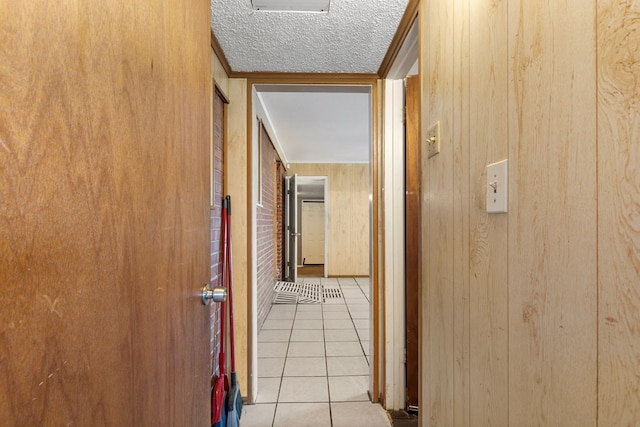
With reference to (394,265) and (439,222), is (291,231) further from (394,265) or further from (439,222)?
(439,222)

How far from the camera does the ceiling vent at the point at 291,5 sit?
4.73 ft

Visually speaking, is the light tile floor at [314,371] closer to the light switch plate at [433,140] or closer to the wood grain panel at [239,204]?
the wood grain panel at [239,204]

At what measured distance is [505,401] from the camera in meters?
0.74

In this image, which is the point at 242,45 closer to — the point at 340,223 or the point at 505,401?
the point at 505,401

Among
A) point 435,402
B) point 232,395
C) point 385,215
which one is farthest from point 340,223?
point 435,402

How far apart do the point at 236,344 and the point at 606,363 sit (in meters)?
2.01

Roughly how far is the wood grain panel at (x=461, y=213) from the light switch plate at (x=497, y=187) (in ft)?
0.39

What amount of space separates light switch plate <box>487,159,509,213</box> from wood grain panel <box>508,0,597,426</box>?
19mm

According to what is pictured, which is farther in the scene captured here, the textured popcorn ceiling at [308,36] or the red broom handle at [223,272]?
the red broom handle at [223,272]

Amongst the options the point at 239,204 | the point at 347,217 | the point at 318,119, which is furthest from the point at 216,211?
the point at 347,217

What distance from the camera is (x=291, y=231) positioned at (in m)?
6.11

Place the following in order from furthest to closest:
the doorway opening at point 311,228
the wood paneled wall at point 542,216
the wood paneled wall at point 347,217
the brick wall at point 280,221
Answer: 1. the doorway opening at point 311,228
2. the wood paneled wall at point 347,217
3. the brick wall at point 280,221
4. the wood paneled wall at point 542,216

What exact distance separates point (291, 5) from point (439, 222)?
1.12 metres

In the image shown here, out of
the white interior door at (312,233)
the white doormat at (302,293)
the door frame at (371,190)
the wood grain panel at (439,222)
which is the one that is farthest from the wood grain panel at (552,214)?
the white interior door at (312,233)
